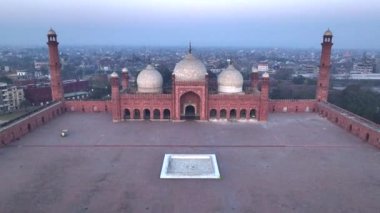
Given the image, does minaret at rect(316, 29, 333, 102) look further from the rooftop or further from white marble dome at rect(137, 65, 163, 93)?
white marble dome at rect(137, 65, 163, 93)

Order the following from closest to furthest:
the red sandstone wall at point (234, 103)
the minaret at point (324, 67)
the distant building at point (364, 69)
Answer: the red sandstone wall at point (234, 103), the minaret at point (324, 67), the distant building at point (364, 69)

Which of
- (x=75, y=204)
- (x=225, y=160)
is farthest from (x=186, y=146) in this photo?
(x=75, y=204)

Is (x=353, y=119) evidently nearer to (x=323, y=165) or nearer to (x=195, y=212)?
(x=323, y=165)

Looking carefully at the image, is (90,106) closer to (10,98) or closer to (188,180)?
(188,180)

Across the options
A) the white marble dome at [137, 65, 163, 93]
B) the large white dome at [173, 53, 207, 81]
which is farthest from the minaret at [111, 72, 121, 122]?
the large white dome at [173, 53, 207, 81]

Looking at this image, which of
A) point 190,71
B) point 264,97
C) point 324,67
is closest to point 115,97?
point 190,71

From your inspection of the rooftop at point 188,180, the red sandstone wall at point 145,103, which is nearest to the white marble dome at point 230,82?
the rooftop at point 188,180

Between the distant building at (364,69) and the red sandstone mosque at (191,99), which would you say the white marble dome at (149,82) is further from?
the distant building at (364,69)
